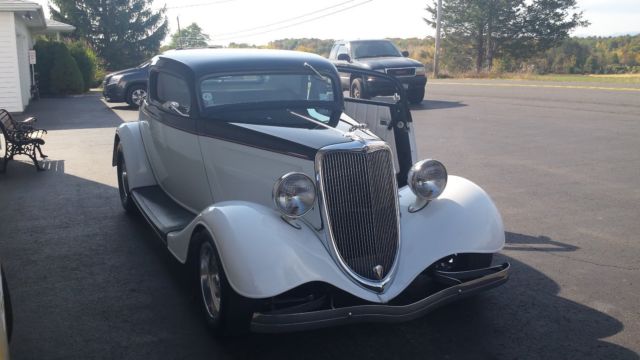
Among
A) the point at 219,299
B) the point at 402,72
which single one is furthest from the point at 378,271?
the point at 402,72

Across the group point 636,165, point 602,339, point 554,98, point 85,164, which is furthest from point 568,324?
point 554,98

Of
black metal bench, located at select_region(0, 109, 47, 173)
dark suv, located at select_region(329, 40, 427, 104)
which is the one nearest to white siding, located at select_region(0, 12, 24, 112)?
dark suv, located at select_region(329, 40, 427, 104)

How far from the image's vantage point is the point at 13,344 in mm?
4328

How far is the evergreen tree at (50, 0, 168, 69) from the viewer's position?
5112 centimetres

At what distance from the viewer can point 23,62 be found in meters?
23.6

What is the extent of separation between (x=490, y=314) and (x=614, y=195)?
14.2 ft

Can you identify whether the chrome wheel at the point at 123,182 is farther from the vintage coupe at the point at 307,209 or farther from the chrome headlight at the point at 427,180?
the chrome headlight at the point at 427,180

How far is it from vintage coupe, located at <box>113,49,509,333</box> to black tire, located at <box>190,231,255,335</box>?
10 mm

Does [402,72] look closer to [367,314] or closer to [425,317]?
[425,317]

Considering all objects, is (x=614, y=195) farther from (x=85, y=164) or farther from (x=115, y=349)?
(x=85, y=164)

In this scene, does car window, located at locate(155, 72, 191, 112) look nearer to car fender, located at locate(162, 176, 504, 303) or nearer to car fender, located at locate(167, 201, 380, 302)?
car fender, located at locate(162, 176, 504, 303)

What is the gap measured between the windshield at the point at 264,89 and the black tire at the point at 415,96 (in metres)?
14.3

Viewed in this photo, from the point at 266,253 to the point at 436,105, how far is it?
16.9 metres

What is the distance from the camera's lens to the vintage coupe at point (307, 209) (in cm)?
406
